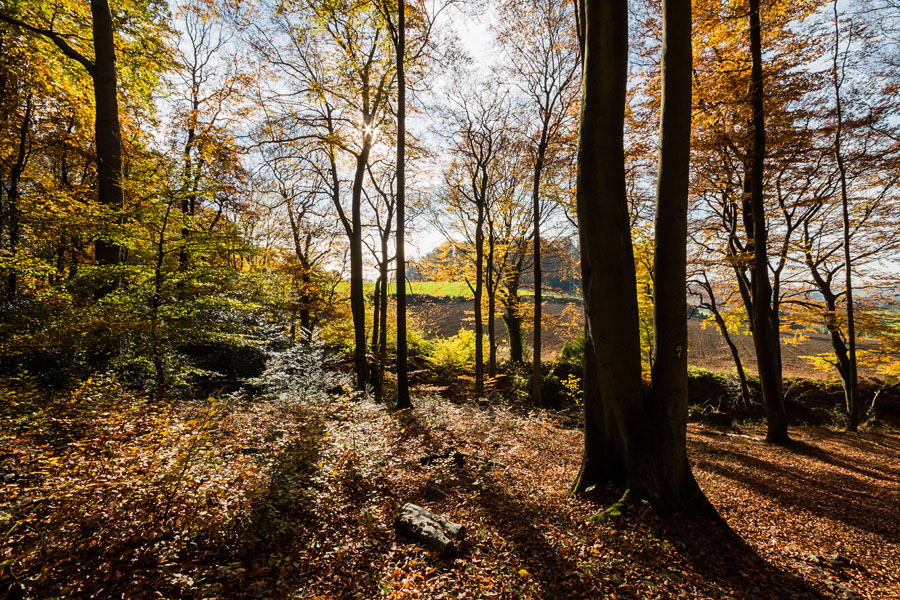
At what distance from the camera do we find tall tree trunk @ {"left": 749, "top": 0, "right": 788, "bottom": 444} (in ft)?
24.5

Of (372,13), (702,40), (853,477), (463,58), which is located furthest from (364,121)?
(853,477)

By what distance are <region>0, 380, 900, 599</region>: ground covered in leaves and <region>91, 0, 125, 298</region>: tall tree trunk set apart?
8.79 feet

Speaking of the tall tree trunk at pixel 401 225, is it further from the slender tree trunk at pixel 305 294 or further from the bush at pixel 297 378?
the slender tree trunk at pixel 305 294

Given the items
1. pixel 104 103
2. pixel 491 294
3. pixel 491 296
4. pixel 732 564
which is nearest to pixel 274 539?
pixel 732 564

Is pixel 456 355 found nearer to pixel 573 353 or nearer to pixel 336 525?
pixel 573 353

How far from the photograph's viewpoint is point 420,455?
19.6 feet

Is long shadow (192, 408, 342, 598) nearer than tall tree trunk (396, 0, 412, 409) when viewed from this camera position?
Yes

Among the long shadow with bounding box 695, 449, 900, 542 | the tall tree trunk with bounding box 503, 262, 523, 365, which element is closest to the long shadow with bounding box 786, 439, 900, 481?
the long shadow with bounding box 695, 449, 900, 542

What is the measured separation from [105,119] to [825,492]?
47.1 ft

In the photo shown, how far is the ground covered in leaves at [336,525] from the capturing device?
2.70m

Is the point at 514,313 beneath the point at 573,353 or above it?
above

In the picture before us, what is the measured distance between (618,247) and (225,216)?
1929 cm

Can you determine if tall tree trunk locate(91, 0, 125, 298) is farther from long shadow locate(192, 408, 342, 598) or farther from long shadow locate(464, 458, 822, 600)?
long shadow locate(464, 458, 822, 600)

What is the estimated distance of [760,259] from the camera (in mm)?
8102
